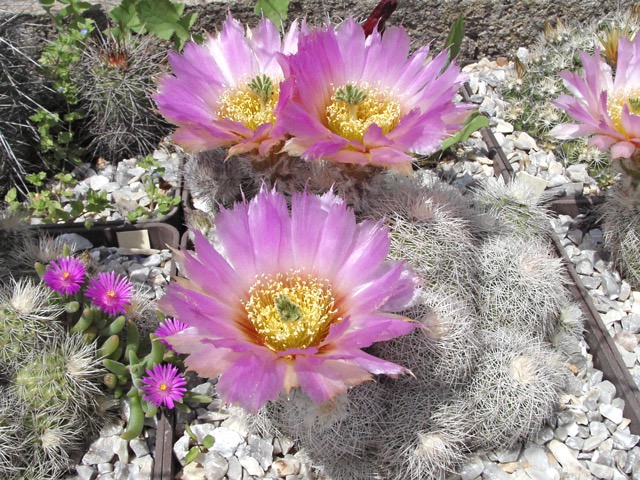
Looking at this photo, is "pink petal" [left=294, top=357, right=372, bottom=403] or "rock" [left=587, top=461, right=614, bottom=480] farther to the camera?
"rock" [left=587, top=461, right=614, bottom=480]

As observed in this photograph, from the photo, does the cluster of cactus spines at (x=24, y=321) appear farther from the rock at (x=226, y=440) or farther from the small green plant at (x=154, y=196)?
the small green plant at (x=154, y=196)

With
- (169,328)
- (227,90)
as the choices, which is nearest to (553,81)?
(227,90)

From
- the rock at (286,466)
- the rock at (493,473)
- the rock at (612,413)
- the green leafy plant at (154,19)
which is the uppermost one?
the green leafy plant at (154,19)

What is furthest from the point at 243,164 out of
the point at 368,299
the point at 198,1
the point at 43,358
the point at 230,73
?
the point at 198,1

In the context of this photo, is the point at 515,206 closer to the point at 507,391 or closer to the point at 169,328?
the point at 507,391

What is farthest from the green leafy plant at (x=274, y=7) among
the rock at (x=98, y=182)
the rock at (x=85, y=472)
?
the rock at (x=85, y=472)

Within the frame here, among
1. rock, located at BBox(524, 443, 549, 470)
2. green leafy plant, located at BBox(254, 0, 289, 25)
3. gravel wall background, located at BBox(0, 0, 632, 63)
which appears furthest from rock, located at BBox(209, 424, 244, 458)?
gravel wall background, located at BBox(0, 0, 632, 63)

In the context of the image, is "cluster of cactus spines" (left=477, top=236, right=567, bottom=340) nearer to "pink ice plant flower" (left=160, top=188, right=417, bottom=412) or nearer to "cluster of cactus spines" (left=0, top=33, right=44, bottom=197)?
"pink ice plant flower" (left=160, top=188, right=417, bottom=412)
